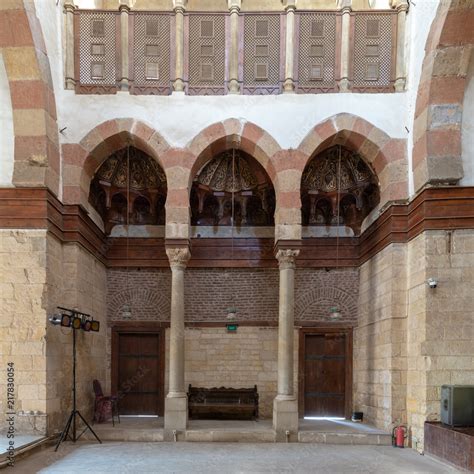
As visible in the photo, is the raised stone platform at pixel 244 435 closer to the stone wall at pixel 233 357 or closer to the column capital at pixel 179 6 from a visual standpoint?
the stone wall at pixel 233 357

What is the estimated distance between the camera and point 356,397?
9789 mm

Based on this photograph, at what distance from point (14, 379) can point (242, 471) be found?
3507mm

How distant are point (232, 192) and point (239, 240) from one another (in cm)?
107

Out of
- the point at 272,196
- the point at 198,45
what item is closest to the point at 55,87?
the point at 198,45

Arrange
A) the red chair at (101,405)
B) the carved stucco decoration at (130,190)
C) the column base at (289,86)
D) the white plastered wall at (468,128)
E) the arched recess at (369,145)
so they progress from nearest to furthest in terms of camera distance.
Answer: the white plastered wall at (468,128)
the arched recess at (369,145)
the column base at (289,86)
the red chair at (101,405)
the carved stucco decoration at (130,190)

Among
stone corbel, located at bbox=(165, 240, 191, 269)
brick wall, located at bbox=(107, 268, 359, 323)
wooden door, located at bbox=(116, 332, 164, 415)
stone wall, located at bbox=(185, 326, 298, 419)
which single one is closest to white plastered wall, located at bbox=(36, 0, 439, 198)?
stone corbel, located at bbox=(165, 240, 191, 269)

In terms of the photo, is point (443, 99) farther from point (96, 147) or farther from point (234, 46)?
point (96, 147)

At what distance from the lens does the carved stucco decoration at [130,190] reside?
9492 mm

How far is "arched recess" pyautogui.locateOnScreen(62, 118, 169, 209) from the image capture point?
832cm

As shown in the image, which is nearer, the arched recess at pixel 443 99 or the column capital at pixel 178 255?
the arched recess at pixel 443 99

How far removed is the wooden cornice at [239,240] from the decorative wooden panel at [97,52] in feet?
6.99

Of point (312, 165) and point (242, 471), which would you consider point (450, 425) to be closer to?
point (242, 471)

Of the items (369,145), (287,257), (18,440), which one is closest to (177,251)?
(287,257)

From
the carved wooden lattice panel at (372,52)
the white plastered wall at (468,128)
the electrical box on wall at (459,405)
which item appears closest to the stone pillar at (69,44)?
the carved wooden lattice panel at (372,52)
